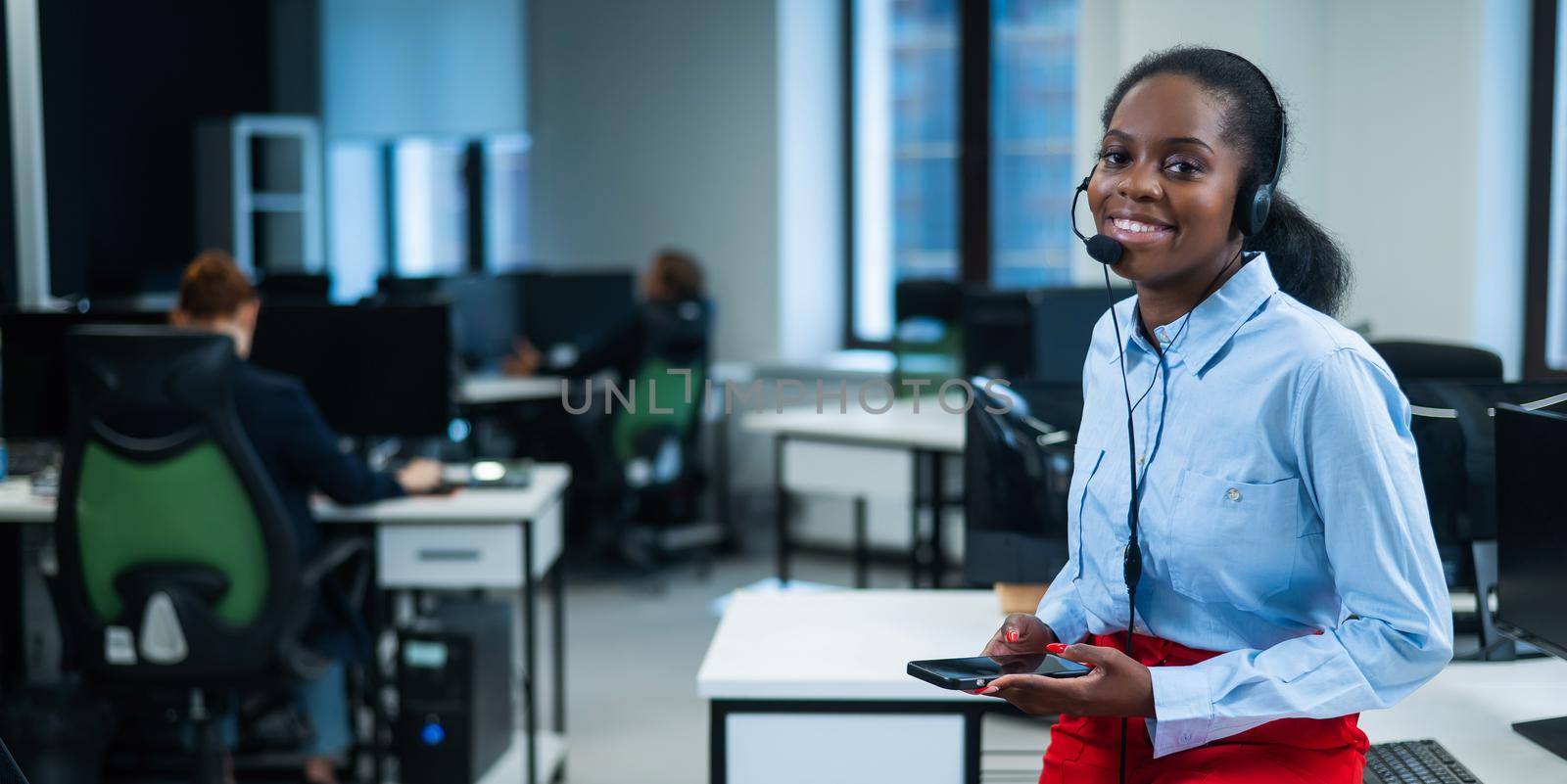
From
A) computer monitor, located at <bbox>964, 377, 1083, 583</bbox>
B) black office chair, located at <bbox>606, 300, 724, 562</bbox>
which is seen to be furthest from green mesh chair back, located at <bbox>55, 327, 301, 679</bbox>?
black office chair, located at <bbox>606, 300, 724, 562</bbox>

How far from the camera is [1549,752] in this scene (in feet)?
5.56

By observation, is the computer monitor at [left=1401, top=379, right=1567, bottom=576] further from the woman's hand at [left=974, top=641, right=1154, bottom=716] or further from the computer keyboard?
the woman's hand at [left=974, top=641, right=1154, bottom=716]

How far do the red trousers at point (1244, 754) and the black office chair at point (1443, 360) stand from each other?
1.70m

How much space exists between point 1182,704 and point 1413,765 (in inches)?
23.6

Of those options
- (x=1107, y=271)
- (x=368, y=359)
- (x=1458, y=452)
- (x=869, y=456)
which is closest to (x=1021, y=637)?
(x=1107, y=271)

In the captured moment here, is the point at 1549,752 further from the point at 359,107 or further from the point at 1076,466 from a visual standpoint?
the point at 359,107

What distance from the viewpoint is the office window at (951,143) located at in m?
6.14

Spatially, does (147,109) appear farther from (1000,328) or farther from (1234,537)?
(1234,537)

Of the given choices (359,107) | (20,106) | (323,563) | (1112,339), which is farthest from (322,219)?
(1112,339)

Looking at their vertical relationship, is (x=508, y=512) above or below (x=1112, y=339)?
below

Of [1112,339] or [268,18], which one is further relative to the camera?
[268,18]

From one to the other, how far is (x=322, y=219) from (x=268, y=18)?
4.12ft

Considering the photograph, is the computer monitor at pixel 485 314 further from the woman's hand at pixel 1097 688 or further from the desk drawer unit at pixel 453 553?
the woman's hand at pixel 1097 688

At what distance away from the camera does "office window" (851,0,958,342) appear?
639 centimetres
